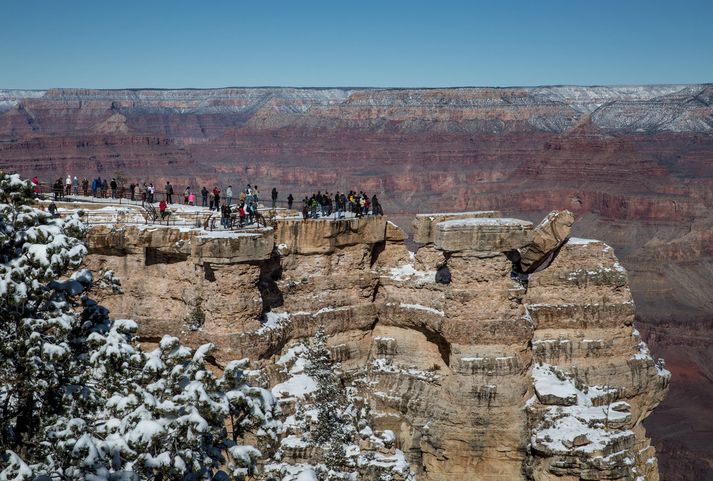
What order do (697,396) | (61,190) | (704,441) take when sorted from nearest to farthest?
1. (61,190)
2. (704,441)
3. (697,396)

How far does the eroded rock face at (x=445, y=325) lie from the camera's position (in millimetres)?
27125

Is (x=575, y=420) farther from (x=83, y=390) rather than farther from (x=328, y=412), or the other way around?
(x=83, y=390)

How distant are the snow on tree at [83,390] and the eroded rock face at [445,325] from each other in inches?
408

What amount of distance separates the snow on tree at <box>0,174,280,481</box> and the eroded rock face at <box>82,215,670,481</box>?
1036 cm

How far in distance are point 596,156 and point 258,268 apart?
154485 millimetres

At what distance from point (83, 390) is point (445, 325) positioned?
14650 mm

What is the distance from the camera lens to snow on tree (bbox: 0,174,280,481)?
14.3 m

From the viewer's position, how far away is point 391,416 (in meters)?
29.4

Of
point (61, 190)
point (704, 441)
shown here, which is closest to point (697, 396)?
point (704, 441)

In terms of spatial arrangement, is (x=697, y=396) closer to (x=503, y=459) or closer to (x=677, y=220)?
(x=503, y=459)

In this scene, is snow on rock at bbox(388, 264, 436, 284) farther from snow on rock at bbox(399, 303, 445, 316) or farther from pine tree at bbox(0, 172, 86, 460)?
pine tree at bbox(0, 172, 86, 460)

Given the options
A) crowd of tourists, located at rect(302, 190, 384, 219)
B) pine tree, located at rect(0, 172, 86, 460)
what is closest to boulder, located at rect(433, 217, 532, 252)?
crowd of tourists, located at rect(302, 190, 384, 219)

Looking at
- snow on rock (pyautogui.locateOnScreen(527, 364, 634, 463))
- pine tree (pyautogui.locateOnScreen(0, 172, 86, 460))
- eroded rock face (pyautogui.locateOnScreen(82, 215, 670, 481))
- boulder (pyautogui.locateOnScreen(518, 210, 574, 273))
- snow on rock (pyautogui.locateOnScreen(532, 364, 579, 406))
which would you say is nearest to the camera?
pine tree (pyautogui.locateOnScreen(0, 172, 86, 460))

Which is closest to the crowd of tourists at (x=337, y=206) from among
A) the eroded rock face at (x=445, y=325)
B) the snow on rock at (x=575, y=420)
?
the eroded rock face at (x=445, y=325)
